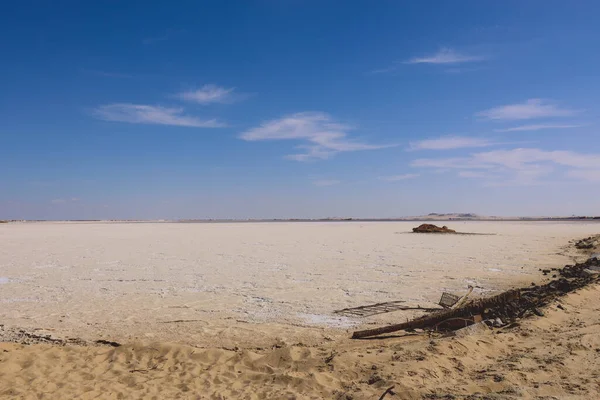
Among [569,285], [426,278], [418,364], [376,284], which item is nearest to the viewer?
[418,364]

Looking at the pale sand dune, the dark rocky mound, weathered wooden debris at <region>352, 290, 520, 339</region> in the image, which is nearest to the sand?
the pale sand dune

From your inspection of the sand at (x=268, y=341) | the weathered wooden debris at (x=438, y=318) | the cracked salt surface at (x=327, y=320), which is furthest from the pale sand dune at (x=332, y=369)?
the cracked salt surface at (x=327, y=320)

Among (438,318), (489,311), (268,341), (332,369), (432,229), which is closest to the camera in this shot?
(332,369)

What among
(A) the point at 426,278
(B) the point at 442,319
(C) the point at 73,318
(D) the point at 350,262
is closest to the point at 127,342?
(C) the point at 73,318

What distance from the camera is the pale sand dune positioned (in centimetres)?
507

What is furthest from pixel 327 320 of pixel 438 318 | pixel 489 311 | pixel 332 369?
pixel 489 311

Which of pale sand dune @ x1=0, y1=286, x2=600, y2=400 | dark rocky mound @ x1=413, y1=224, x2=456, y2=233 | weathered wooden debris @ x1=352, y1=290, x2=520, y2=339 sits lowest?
pale sand dune @ x1=0, y1=286, x2=600, y2=400

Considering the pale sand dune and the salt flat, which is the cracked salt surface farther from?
the pale sand dune

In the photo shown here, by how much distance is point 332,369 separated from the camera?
226 inches

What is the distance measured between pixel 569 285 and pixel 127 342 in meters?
9.60

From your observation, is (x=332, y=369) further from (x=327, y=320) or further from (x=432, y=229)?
(x=432, y=229)

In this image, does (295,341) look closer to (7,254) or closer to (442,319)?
(442,319)

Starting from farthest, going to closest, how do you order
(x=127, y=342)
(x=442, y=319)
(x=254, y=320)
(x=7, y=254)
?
(x=7, y=254) < (x=254, y=320) < (x=442, y=319) < (x=127, y=342)

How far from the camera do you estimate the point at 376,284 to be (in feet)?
39.3
